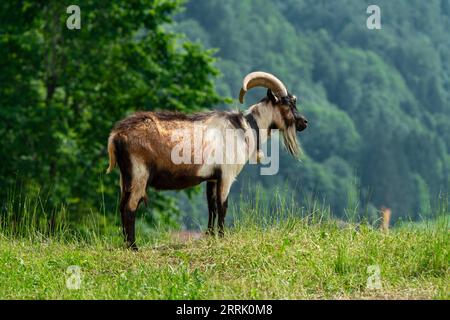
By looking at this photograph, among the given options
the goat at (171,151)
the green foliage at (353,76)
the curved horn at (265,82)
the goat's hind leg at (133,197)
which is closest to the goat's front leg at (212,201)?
the goat at (171,151)

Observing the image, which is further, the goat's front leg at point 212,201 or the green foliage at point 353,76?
the green foliage at point 353,76

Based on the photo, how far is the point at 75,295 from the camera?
958 centimetres

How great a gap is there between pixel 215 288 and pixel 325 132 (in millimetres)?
95672

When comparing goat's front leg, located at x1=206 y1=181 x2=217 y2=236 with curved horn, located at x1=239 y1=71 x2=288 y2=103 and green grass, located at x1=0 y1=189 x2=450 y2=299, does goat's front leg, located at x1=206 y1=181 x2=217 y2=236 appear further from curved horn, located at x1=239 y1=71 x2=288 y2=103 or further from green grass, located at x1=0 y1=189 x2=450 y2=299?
curved horn, located at x1=239 y1=71 x2=288 y2=103

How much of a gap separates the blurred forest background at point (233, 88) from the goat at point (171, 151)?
2.12 ft

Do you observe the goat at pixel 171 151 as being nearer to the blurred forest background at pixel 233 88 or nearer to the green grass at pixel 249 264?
the green grass at pixel 249 264

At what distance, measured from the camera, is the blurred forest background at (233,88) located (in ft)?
77.7

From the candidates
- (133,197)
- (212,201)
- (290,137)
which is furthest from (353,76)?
(133,197)

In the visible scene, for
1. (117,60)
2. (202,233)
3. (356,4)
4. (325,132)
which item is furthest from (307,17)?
(202,233)

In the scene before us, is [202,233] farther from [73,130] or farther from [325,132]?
[325,132]

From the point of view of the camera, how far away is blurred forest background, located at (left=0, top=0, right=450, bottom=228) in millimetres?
23688

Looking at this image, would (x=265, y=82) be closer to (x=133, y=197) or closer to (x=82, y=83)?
(x=133, y=197)

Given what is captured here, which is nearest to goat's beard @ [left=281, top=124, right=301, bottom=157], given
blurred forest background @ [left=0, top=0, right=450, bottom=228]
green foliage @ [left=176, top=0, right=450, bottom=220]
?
blurred forest background @ [left=0, top=0, right=450, bottom=228]

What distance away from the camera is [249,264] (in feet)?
35.0
